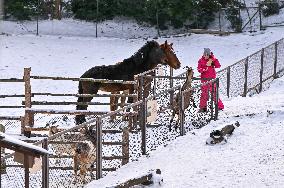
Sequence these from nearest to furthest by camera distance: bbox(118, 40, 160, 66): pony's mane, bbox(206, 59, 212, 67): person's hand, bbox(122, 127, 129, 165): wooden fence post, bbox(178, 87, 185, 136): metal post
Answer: bbox(122, 127, 129, 165): wooden fence post → bbox(178, 87, 185, 136): metal post → bbox(206, 59, 212, 67): person's hand → bbox(118, 40, 160, 66): pony's mane

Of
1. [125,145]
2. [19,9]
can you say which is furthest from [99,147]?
[19,9]

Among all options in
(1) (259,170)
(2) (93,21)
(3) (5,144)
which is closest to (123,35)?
(2) (93,21)

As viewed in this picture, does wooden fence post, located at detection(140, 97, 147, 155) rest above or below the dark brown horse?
below

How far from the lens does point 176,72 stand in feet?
95.5

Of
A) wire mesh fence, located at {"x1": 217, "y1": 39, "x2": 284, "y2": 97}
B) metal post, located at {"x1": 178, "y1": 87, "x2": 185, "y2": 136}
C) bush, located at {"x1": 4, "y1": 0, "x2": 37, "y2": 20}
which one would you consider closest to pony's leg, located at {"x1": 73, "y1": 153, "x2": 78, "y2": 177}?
metal post, located at {"x1": 178, "y1": 87, "x2": 185, "y2": 136}

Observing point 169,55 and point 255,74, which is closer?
point 169,55

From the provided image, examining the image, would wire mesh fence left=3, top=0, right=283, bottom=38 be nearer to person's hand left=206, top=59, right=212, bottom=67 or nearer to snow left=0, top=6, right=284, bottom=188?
snow left=0, top=6, right=284, bottom=188

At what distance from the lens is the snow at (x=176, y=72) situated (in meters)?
10.8

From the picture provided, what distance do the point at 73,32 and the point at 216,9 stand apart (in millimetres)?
7527

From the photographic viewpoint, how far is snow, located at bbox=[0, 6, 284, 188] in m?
10.8

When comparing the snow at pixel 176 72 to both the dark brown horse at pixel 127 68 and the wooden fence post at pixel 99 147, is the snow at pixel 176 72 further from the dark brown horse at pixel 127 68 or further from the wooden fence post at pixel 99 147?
the dark brown horse at pixel 127 68

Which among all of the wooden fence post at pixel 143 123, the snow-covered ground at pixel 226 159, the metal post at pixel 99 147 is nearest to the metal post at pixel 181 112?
the snow-covered ground at pixel 226 159

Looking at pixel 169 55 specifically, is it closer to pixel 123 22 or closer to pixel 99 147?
pixel 99 147

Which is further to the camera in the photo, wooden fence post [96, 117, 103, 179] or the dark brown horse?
the dark brown horse
